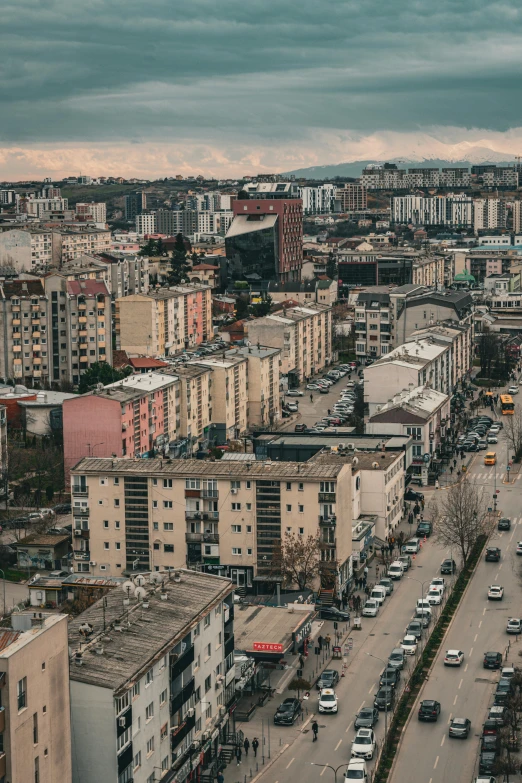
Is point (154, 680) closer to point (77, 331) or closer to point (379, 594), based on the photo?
point (379, 594)

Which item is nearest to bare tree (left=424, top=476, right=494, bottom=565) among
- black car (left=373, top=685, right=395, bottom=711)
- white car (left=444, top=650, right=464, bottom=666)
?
white car (left=444, top=650, right=464, bottom=666)

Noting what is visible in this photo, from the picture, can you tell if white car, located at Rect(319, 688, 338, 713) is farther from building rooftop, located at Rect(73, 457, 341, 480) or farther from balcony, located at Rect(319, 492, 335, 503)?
building rooftop, located at Rect(73, 457, 341, 480)

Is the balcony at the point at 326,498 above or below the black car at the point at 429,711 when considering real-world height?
above

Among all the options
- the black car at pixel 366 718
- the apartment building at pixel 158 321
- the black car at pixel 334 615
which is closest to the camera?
the black car at pixel 366 718

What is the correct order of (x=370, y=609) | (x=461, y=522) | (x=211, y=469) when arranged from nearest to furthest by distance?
(x=370, y=609), (x=211, y=469), (x=461, y=522)

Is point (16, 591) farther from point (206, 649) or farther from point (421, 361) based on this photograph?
point (421, 361)

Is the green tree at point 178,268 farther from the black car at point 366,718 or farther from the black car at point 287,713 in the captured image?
the black car at point 366,718

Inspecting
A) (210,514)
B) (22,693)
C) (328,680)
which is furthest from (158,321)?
(22,693)

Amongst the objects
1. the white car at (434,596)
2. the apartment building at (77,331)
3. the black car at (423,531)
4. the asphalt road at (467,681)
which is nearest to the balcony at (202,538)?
the white car at (434,596)
